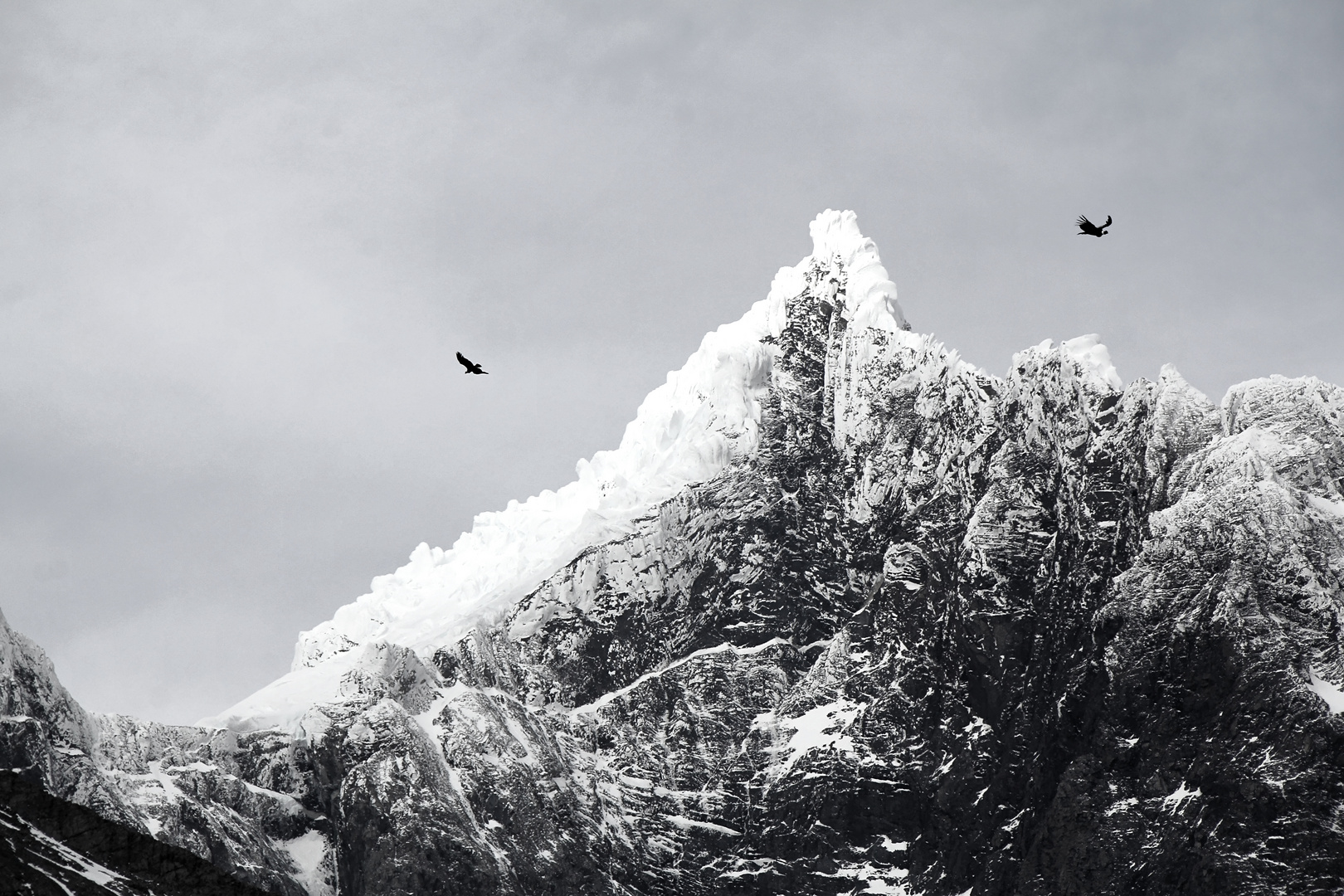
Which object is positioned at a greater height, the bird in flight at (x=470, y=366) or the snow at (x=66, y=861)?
the bird in flight at (x=470, y=366)

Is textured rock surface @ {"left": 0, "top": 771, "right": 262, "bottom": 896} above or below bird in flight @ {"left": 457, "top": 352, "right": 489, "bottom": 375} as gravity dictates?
below

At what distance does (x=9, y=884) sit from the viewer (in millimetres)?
134500

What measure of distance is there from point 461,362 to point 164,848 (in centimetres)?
3435

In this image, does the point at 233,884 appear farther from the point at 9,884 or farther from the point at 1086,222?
the point at 1086,222

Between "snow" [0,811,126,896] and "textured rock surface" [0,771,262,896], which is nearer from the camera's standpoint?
"textured rock surface" [0,771,262,896]

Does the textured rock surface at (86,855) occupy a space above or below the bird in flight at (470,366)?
below

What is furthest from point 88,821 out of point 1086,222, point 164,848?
point 1086,222

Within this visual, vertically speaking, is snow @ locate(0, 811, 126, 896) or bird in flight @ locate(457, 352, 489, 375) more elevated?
bird in flight @ locate(457, 352, 489, 375)

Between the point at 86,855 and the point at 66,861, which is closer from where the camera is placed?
the point at 66,861

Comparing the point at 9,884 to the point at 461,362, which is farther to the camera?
the point at 461,362

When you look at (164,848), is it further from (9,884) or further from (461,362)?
(461,362)

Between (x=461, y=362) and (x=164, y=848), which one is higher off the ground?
(x=461, y=362)

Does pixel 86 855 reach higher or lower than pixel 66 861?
higher

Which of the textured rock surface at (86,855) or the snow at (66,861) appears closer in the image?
the textured rock surface at (86,855)
